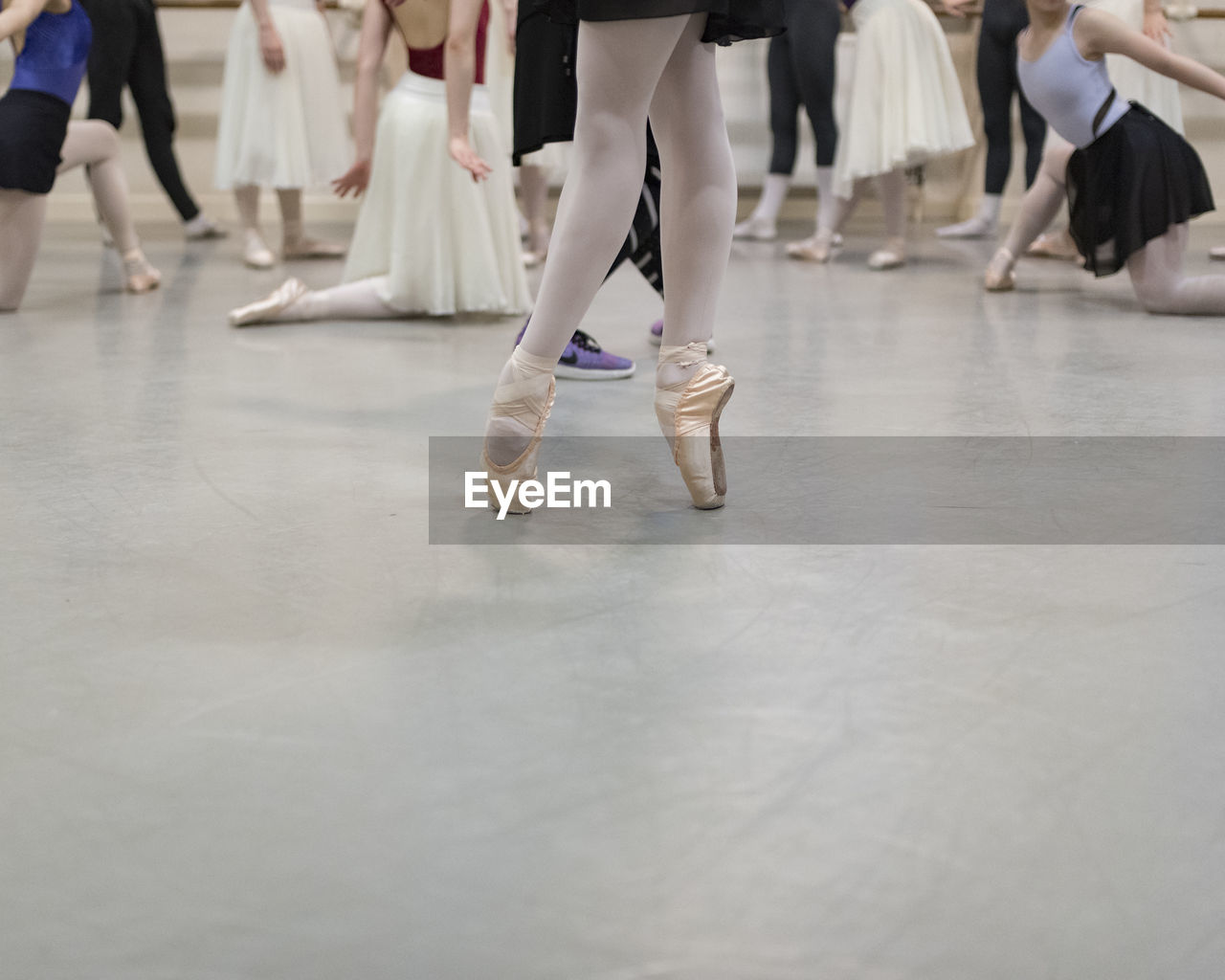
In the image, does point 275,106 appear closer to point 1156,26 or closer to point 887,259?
point 887,259

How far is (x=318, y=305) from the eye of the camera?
9.70 feet

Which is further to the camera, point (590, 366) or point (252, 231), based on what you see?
point (252, 231)

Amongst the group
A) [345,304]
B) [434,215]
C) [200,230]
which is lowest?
[200,230]

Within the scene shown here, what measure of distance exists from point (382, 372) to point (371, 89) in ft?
3.27

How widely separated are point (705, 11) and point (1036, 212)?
7.06ft

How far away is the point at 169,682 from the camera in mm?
1059

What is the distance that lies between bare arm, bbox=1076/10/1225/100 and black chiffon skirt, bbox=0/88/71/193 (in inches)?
89.7

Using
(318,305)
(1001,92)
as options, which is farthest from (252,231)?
(1001,92)

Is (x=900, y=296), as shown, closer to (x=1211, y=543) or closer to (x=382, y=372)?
(x=382, y=372)

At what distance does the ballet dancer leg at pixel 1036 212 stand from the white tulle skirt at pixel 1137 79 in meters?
0.70

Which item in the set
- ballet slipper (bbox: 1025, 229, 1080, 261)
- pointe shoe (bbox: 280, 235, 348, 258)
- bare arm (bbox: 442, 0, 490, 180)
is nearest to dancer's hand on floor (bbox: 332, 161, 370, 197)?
bare arm (bbox: 442, 0, 490, 180)

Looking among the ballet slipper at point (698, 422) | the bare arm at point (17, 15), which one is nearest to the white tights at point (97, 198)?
the bare arm at point (17, 15)

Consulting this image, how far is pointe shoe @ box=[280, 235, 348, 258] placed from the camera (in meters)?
4.21

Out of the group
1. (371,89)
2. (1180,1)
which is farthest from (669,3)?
(1180,1)
